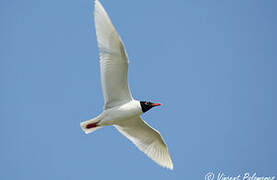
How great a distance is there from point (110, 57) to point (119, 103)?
145 cm

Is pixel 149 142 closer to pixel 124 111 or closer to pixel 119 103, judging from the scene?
pixel 124 111

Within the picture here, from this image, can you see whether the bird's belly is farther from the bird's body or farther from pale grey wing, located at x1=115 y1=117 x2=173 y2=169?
pale grey wing, located at x1=115 y1=117 x2=173 y2=169

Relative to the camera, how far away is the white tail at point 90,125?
12.3 meters

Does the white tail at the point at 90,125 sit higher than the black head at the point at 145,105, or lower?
lower

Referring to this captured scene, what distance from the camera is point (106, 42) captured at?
11.5 metres

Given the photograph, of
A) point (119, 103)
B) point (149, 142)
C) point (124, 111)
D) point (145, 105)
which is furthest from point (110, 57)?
point (149, 142)

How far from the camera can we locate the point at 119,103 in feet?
40.6

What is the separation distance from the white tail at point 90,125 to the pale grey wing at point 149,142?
1.11 meters

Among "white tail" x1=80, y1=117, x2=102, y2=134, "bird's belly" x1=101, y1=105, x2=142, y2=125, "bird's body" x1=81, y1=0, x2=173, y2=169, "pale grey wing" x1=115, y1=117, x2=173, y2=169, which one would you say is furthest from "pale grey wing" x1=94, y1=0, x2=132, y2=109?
"pale grey wing" x1=115, y1=117, x2=173, y2=169

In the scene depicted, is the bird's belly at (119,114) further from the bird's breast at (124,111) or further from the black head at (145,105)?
the black head at (145,105)

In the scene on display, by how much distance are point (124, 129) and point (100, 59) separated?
2.73 m

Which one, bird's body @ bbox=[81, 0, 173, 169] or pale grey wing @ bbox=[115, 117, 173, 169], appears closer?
bird's body @ bbox=[81, 0, 173, 169]

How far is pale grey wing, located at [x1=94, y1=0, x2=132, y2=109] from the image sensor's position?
11.4 m

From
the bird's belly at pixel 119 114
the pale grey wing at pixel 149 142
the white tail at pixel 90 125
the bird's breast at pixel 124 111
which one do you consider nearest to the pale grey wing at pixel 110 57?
the bird's breast at pixel 124 111
